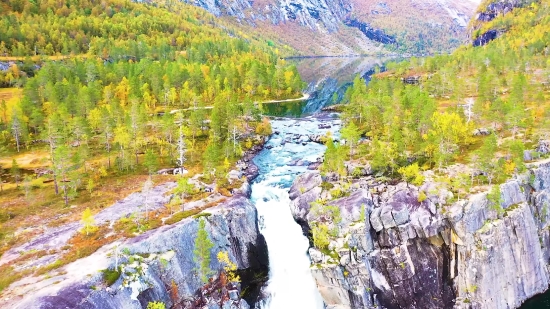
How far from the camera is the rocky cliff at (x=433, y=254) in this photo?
51.4m

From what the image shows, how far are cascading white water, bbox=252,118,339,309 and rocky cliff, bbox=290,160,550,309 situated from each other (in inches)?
165

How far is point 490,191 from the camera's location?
54500 mm

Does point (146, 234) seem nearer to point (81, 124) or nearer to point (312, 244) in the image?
point (312, 244)

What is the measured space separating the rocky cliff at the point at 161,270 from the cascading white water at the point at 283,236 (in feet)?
9.00

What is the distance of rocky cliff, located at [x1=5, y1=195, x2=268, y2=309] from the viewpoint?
4044cm

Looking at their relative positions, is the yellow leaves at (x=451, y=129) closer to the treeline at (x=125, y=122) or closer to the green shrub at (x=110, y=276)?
the treeline at (x=125, y=122)

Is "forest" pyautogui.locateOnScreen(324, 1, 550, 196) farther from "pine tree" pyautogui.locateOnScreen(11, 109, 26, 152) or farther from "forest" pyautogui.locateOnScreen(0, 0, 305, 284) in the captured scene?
"pine tree" pyautogui.locateOnScreen(11, 109, 26, 152)

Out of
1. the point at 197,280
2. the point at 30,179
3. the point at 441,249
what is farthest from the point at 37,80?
the point at 441,249

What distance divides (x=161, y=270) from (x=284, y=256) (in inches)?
790

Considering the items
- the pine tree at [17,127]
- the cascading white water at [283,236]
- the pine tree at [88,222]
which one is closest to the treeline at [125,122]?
the pine tree at [17,127]

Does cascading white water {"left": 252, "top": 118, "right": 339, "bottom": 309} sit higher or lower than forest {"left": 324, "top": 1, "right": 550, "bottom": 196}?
lower

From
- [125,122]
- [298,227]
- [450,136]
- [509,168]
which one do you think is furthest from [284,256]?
[125,122]

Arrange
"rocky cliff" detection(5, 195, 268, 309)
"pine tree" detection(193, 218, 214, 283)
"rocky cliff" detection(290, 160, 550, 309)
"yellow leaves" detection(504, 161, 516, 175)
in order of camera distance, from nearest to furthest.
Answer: "rocky cliff" detection(5, 195, 268, 309), "pine tree" detection(193, 218, 214, 283), "rocky cliff" detection(290, 160, 550, 309), "yellow leaves" detection(504, 161, 516, 175)

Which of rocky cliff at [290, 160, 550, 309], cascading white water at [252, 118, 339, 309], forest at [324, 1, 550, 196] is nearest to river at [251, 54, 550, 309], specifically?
cascading white water at [252, 118, 339, 309]
